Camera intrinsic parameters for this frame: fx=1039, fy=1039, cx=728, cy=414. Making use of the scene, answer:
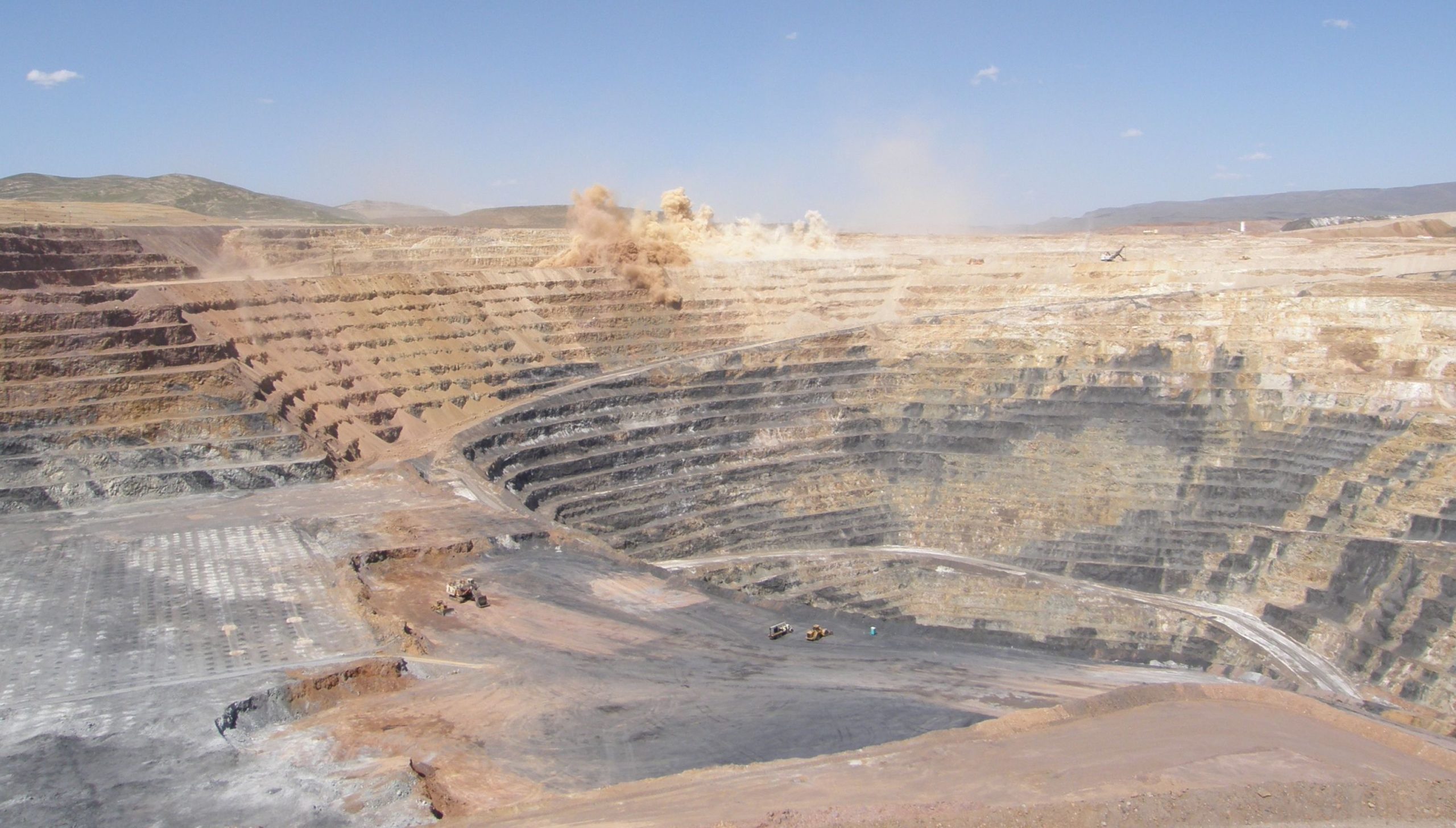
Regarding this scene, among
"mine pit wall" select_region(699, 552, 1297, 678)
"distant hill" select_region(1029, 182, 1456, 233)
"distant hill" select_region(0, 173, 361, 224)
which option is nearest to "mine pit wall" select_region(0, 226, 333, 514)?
"mine pit wall" select_region(699, 552, 1297, 678)

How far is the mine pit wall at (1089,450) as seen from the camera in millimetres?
26953

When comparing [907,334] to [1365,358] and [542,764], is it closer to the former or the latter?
[1365,358]

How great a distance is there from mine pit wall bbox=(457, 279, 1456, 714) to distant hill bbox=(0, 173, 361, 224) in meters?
41.6

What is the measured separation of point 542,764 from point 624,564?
9.20 m

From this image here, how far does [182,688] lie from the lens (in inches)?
527

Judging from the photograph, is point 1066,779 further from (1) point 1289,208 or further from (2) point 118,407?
(1) point 1289,208

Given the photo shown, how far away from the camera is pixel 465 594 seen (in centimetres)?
1766

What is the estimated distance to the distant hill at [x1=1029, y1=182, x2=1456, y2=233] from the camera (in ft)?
423

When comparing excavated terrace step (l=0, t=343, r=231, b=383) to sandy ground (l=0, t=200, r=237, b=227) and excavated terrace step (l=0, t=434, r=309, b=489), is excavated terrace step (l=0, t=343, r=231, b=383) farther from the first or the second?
sandy ground (l=0, t=200, r=237, b=227)

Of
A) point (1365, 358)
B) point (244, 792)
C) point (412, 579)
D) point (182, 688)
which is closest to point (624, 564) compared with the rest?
point (412, 579)

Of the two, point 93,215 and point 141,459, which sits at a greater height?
point 93,215

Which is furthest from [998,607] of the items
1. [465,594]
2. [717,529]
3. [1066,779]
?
[1066,779]

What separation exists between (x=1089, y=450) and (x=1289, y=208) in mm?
128048

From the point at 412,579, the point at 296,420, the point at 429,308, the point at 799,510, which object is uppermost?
the point at 429,308
